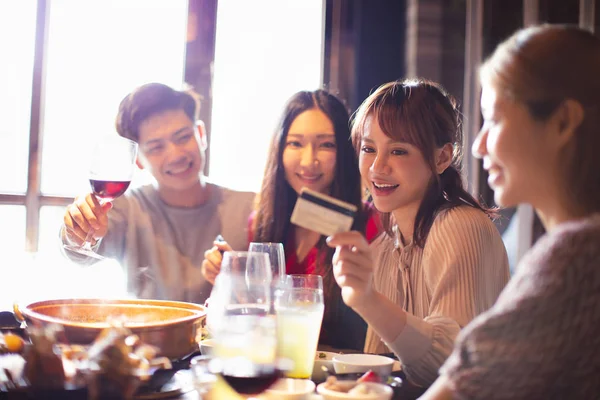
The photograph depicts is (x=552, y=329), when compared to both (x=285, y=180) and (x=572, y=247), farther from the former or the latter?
(x=285, y=180)

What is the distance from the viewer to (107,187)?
67.4 inches

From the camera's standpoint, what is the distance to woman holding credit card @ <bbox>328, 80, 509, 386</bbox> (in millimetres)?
1472

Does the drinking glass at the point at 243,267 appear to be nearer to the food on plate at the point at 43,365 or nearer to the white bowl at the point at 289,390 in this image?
the white bowl at the point at 289,390

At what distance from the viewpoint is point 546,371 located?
2.63 feet

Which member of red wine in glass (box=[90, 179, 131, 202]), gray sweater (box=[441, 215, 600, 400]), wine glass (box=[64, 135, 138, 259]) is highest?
wine glass (box=[64, 135, 138, 259])

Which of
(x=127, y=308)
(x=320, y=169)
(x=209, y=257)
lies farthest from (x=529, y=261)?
(x=320, y=169)

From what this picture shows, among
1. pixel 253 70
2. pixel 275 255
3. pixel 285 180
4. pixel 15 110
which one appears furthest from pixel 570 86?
pixel 15 110

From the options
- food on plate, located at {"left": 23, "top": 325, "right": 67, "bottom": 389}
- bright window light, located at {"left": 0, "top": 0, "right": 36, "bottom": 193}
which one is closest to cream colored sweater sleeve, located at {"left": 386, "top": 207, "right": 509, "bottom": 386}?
food on plate, located at {"left": 23, "top": 325, "right": 67, "bottom": 389}

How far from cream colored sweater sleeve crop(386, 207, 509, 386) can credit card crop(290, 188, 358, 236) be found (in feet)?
1.20

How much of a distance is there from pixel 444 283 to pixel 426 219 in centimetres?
23

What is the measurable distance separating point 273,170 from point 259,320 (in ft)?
4.57

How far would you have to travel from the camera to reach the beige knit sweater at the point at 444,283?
1297mm

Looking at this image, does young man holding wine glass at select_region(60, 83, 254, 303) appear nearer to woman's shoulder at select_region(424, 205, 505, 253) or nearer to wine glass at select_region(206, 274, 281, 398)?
woman's shoulder at select_region(424, 205, 505, 253)

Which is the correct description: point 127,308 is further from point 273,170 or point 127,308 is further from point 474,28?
point 474,28
